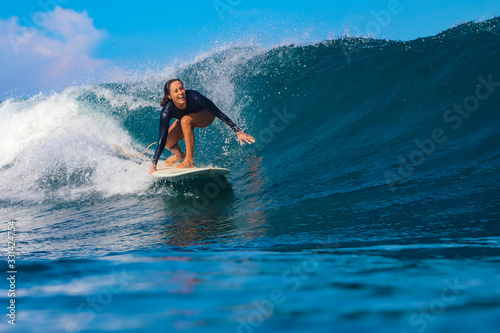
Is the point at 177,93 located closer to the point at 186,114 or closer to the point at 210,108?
the point at 186,114

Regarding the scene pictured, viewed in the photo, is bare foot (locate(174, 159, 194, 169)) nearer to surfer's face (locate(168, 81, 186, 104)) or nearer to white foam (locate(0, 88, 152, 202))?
white foam (locate(0, 88, 152, 202))

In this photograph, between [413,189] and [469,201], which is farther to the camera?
[413,189]

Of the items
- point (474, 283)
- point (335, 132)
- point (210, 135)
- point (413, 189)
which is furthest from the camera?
point (210, 135)

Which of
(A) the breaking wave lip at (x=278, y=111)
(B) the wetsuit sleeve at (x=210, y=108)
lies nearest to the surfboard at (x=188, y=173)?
(A) the breaking wave lip at (x=278, y=111)

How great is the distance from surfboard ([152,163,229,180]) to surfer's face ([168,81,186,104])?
96cm

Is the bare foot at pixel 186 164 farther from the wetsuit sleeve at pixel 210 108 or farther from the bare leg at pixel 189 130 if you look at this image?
the wetsuit sleeve at pixel 210 108

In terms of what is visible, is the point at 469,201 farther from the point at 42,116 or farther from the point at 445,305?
the point at 42,116

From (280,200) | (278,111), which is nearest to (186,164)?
(280,200)

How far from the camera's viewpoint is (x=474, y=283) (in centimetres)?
194

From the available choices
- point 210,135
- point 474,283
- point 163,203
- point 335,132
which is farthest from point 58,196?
point 474,283

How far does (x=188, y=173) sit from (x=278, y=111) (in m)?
4.28

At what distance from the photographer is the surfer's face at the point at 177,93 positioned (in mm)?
6008

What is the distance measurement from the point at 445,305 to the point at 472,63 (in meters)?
7.69

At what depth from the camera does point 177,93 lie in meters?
6.02
